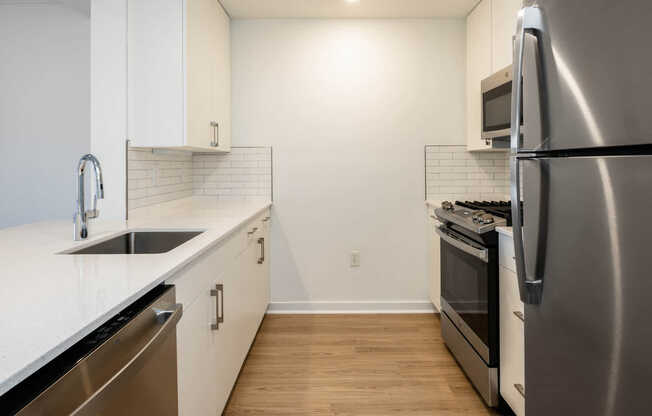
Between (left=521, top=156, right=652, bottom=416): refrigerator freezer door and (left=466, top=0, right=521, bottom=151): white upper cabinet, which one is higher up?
(left=466, top=0, right=521, bottom=151): white upper cabinet

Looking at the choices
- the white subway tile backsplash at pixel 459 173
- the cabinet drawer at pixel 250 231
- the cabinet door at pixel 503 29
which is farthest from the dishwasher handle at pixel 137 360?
the white subway tile backsplash at pixel 459 173

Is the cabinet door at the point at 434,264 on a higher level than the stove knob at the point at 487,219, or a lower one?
lower

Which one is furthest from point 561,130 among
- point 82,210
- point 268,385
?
point 268,385

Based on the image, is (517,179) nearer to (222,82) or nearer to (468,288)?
(468,288)

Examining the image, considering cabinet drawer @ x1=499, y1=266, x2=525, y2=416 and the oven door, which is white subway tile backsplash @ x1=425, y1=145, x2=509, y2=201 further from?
cabinet drawer @ x1=499, y1=266, x2=525, y2=416

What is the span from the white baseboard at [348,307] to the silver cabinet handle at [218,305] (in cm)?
190

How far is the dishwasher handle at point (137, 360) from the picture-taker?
0.85m

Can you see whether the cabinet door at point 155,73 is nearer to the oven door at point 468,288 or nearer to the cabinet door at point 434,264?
the oven door at point 468,288

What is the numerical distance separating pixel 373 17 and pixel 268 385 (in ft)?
9.23

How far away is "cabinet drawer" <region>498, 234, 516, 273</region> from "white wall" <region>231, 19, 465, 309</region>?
1.69m

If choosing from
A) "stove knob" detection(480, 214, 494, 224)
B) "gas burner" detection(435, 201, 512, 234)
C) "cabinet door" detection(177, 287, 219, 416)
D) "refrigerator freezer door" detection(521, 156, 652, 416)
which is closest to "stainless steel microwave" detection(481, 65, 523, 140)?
"gas burner" detection(435, 201, 512, 234)

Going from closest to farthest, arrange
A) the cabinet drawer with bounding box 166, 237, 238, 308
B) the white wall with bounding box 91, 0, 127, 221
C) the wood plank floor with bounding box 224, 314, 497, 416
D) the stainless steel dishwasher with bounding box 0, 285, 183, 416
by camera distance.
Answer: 1. the stainless steel dishwasher with bounding box 0, 285, 183, 416
2. the cabinet drawer with bounding box 166, 237, 238, 308
3. the wood plank floor with bounding box 224, 314, 497, 416
4. the white wall with bounding box 91, 0, 127, 221

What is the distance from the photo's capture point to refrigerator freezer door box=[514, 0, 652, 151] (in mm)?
853

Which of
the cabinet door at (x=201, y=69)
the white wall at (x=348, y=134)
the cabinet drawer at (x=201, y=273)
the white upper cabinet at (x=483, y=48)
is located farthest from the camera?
the white wall at (x=348, y=134)
